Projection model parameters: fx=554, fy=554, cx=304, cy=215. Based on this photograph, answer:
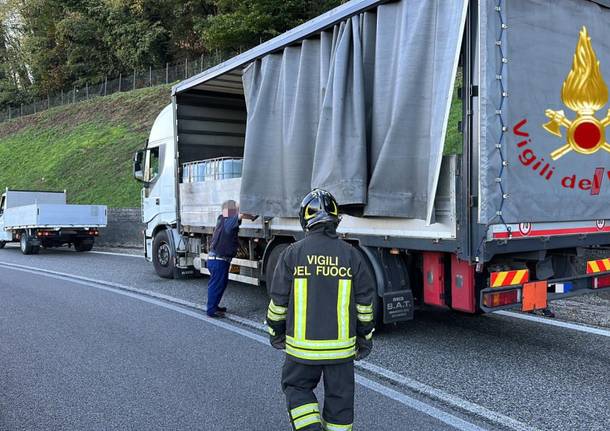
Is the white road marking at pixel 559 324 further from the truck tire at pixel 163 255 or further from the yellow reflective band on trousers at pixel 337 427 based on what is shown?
the truck tire at pixel 163 255

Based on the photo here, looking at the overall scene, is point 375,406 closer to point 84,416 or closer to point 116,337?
point 84,416

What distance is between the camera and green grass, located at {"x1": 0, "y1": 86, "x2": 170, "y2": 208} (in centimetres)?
2550

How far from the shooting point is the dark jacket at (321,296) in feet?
9.17

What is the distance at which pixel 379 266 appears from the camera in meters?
5.59

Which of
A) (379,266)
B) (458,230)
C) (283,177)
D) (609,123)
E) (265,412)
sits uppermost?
(609,123)

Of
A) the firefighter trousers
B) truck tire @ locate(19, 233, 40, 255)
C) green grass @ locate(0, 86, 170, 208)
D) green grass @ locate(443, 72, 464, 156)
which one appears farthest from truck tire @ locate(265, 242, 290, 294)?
green grass @ locate(0, 86, 170, 208)

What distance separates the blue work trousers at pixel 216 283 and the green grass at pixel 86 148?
1550 cm

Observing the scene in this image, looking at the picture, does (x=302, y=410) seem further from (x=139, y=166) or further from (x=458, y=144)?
(x=139, y=166)

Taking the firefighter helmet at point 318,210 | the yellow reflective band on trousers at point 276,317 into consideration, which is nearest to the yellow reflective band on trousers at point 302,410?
the yellow reflective band on trousers at point 276,317

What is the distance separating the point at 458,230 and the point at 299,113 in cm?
249

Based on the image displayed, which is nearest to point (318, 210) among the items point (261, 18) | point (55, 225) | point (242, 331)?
point (242, 331)

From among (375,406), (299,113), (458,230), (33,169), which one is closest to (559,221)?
(458,230)

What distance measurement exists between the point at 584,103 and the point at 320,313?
154 inches

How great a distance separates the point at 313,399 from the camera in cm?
285
